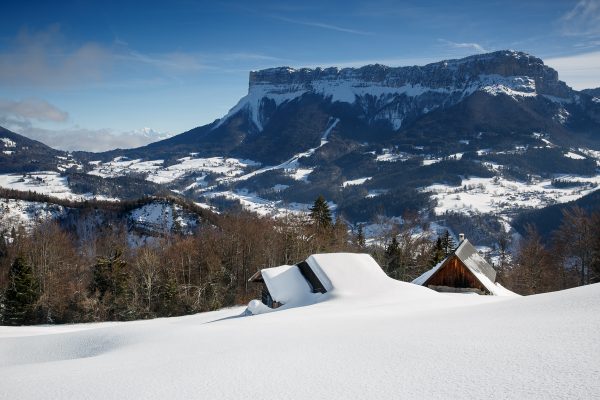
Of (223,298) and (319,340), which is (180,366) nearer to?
(319,340)

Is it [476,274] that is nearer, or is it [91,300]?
[476,274]

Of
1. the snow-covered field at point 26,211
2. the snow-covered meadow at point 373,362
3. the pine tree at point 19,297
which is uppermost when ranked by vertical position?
the snow-covered field at point 26,211

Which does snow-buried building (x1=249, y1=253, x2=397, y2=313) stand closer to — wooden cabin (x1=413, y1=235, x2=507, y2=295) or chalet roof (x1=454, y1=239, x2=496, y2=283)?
wooden cabin (x1=413, y1=235, x2=507, y2=295)

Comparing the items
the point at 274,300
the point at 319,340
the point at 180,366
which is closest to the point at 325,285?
the point at 274,300

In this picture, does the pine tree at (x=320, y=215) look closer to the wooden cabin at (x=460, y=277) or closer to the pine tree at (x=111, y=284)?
the wooden cabin at (x=460, y=277)

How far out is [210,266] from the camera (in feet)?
174

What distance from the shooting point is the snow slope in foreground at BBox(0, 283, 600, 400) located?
270 inches

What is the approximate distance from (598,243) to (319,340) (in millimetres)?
46993

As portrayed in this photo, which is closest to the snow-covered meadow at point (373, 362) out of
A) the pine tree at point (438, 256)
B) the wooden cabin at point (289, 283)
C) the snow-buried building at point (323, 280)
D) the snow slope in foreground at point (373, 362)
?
the snow slope in foreground at point (373, 362)

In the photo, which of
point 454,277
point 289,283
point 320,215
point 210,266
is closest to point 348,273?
point 289,283

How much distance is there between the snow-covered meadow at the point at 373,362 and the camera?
6.86m

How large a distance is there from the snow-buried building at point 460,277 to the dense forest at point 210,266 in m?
12.7

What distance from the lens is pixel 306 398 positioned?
7035 millimetres

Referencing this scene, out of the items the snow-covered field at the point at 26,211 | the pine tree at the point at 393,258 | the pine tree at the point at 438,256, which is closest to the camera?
the pine tree at the point at 438,256
